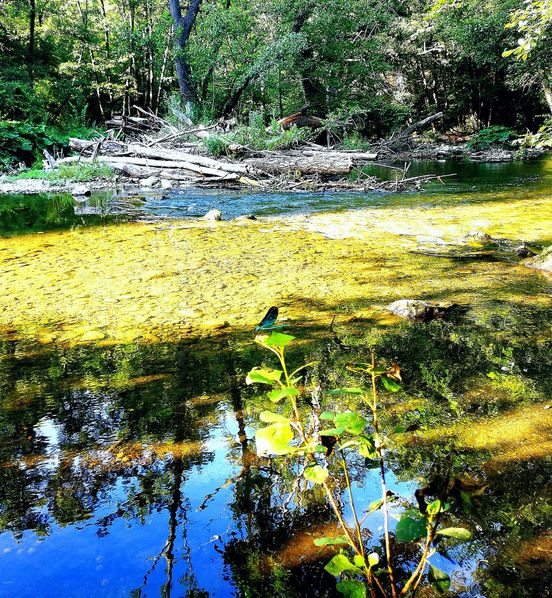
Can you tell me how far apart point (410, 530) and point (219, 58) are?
Answer: 20312 mm

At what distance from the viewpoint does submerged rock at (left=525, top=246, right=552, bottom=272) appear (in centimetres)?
445

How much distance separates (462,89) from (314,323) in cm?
3062

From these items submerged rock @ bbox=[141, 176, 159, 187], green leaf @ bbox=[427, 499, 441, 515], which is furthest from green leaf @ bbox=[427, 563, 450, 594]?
submerged rock @ bbox=[141, 176, 159, 187]

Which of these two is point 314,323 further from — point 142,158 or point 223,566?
point 142,158

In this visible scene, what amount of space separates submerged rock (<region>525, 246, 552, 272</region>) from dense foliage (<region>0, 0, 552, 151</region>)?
13.7 metres

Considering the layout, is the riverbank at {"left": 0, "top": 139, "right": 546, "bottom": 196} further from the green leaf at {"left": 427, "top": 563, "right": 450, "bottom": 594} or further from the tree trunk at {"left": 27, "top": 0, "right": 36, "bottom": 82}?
the green leaf at {"left": 427, "top": 563, "right": 450, "bottom": 594}

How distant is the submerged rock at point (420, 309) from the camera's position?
10.8 ft

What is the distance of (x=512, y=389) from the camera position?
233 centimetres

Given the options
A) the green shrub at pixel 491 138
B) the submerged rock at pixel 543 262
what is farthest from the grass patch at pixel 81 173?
the green shrub at pixel 491 138

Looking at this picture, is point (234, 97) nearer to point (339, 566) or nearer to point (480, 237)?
point (480, 237)

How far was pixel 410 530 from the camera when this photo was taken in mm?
964

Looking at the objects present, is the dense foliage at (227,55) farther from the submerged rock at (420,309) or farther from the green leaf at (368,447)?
the green leaf at (368,447)

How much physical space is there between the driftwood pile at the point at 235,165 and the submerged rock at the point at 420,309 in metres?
7.62

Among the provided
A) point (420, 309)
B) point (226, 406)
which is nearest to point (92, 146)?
point (420, 309)
